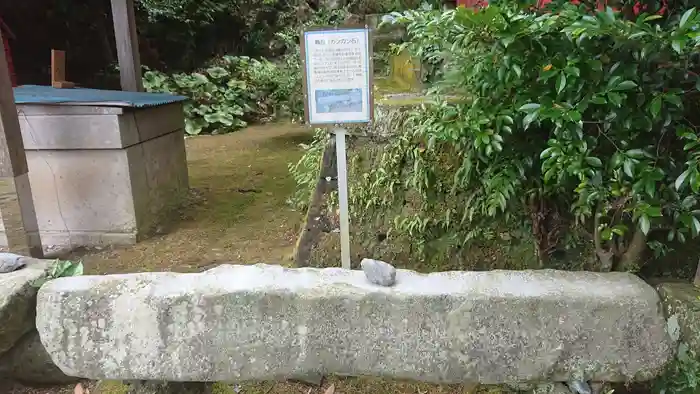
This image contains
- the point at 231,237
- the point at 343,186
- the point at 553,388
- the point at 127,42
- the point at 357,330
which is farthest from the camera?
the point at 127,42

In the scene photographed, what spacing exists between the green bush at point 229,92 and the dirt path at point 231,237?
99.5 inches

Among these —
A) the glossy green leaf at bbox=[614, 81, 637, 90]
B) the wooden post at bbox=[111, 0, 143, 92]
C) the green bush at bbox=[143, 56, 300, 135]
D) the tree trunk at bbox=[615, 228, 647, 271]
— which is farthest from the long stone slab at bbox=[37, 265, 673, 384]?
the green bush at bbox=[143, 56, 300, 135]

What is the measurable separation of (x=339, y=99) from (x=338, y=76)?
102mm

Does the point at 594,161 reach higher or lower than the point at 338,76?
lower

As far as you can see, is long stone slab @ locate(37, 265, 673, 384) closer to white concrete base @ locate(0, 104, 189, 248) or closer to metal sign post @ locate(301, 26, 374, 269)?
metal sign post @ locate(301, 26, 374, 269)

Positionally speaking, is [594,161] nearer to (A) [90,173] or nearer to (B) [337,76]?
(B) [337,76]

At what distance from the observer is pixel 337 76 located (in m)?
2.26

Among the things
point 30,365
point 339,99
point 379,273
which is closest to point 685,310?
point 379,273

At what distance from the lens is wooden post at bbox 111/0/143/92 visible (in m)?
4.52

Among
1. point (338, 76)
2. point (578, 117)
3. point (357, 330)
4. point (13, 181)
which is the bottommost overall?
point (357, 330)

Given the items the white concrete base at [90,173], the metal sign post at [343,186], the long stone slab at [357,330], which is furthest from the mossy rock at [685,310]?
the white concrete base at [90,173]

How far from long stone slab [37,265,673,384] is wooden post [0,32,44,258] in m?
1.75

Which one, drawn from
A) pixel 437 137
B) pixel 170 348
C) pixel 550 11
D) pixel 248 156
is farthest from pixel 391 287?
pixel 248 156

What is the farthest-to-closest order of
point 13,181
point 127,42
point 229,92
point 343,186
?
point 229,92
point 127,42
point 13,181
point 343,186
